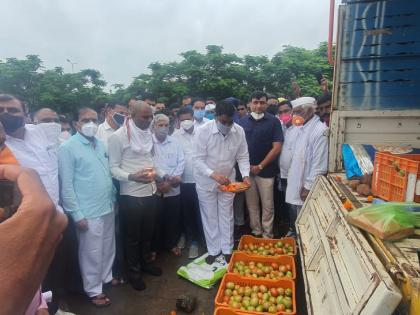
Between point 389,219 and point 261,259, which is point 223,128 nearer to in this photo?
point 261,259

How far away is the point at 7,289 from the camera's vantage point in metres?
0.58

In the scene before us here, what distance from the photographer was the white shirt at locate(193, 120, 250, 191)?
13.5 ft

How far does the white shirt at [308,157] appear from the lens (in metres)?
3.88

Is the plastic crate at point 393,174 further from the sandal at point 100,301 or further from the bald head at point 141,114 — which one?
the sandal at point 100,301

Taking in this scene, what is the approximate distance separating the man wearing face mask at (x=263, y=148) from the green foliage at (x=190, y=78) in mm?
14829

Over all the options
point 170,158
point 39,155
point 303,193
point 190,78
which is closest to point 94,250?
point 39,155

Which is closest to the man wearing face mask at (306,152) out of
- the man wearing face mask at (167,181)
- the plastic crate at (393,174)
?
the plastic crate at (393,174)

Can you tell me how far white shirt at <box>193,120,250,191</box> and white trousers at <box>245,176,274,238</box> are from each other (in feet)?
1.84

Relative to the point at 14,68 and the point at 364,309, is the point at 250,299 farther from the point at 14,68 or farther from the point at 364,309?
the point at 14,68

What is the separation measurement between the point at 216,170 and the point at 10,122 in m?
2.38

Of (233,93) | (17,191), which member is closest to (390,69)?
(17,191)

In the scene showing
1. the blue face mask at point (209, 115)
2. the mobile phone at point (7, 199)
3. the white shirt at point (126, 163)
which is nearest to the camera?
the mobile phone at point (7, 199)

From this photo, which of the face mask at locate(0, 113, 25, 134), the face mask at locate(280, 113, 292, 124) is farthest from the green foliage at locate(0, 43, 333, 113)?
the face mask at locate(0, 113, 25, 134)

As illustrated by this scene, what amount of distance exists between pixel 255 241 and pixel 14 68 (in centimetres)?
1997
